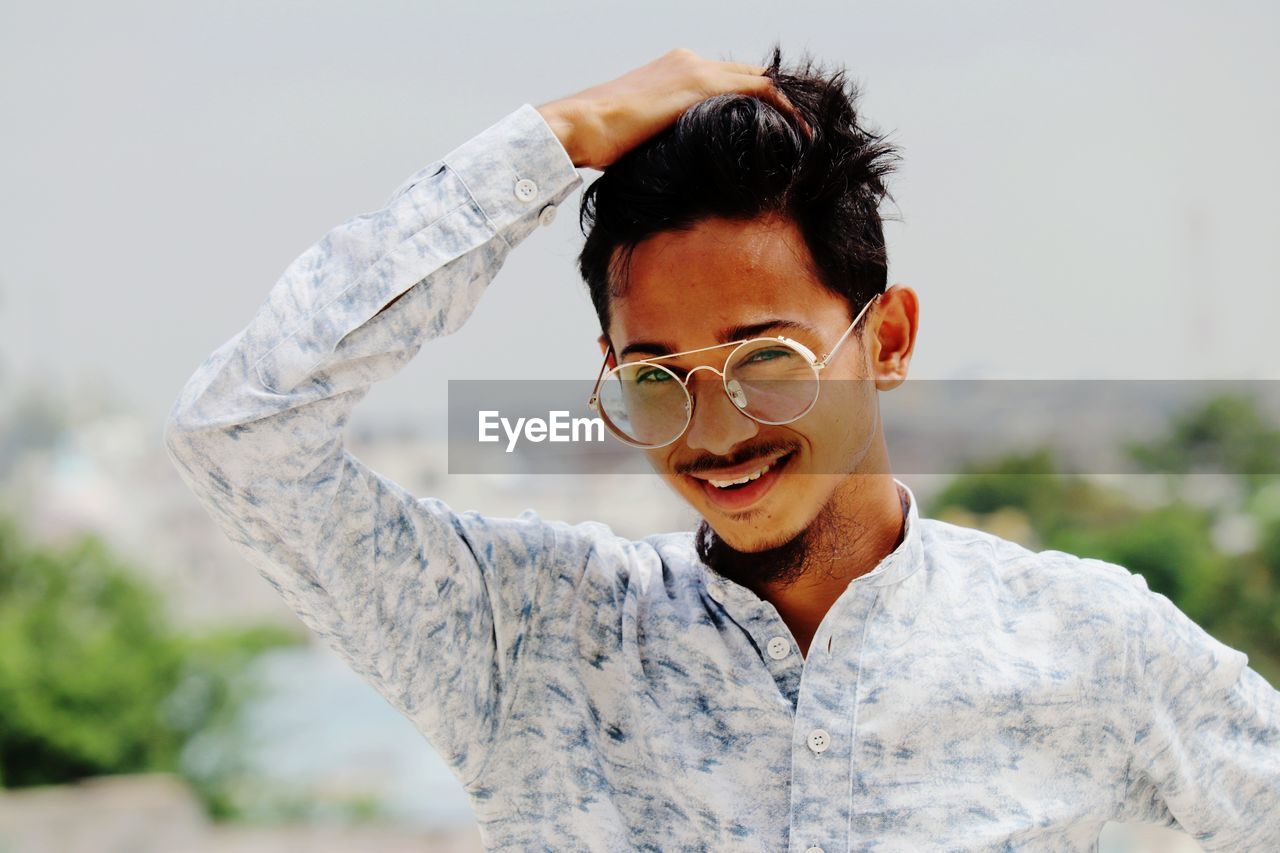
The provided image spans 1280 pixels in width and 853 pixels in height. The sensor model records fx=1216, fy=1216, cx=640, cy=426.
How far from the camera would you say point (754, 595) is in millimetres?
1039

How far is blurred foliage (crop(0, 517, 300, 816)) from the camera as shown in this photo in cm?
816

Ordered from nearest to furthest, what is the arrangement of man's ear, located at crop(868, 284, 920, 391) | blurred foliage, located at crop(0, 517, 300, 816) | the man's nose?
the man's nose
man's ear, located at crop(868, 284, 920, 391)
blurred foliage, located at crop(0, 517, 300, 816)

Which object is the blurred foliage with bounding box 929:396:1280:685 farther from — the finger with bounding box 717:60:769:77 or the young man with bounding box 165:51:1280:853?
the finger with bounding box 717:60:769:77

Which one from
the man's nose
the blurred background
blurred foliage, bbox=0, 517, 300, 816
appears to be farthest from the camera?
the blurred background

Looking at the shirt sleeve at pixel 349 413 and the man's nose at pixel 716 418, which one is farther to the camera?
the man's nose at pixel 716 418

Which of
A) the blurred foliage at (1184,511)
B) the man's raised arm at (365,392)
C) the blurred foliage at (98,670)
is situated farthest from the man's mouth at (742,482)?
the blurred foliage at (1184,511)

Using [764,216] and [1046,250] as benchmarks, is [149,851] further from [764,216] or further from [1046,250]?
[1046,250]

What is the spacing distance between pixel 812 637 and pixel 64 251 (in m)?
12.3

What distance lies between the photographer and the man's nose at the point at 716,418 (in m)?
0.97

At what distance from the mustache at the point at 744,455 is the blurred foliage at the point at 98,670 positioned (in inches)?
320

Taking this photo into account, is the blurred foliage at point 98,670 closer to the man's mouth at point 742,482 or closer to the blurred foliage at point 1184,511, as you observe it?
the blurred foliage at point 1184,511

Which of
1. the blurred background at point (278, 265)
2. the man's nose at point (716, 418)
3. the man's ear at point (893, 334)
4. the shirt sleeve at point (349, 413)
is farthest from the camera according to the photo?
the blurred background at point (278, 265)

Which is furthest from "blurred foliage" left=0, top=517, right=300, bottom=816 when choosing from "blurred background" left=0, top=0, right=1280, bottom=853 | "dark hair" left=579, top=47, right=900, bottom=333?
"dark hair" left=579, top=47, right=900, bottom=333

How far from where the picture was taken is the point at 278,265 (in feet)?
26.4
